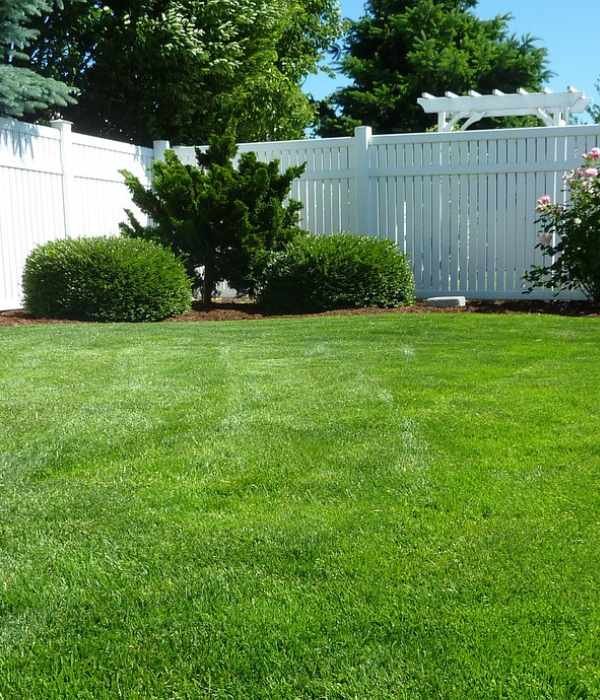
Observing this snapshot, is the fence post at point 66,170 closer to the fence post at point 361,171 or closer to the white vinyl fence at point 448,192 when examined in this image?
the white vinyl fence at point 448,192

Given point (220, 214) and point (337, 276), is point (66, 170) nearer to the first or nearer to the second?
point (220, 214)

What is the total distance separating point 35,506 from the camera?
3.30m

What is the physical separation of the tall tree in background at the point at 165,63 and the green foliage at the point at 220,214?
17.2 ft

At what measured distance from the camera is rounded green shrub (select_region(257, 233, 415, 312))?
9.67 metres

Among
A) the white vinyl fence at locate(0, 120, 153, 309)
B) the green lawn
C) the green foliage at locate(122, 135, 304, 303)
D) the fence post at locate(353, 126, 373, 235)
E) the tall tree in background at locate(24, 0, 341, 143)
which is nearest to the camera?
the green lawn

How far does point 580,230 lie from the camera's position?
943cm

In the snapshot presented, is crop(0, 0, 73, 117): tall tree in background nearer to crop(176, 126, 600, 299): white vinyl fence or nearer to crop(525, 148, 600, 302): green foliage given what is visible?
crop(176, 126, 600, 299): white vinyl fence

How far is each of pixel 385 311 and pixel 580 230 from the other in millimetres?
2262

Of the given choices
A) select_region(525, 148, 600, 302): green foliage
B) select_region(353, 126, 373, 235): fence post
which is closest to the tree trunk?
select_region(353, 126, 373, 235): fence post

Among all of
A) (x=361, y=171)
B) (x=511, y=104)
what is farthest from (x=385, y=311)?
(x=511, y=104)

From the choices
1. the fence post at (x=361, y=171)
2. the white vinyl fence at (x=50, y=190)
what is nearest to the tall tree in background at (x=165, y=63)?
the white vinyl fence at (x=50, y=190)

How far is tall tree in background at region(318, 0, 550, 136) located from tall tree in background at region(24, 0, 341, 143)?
37.7 ft

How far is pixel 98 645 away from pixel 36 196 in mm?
8726

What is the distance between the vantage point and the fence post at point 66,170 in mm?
10688
